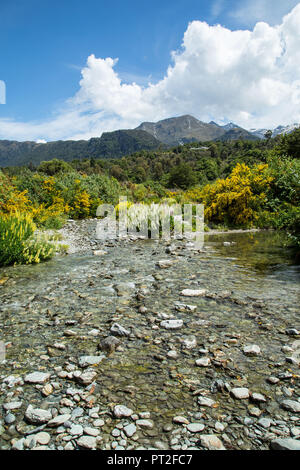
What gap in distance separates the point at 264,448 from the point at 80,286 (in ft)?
12.4

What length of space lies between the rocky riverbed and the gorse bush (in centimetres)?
107

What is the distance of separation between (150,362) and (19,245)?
4.94 metres

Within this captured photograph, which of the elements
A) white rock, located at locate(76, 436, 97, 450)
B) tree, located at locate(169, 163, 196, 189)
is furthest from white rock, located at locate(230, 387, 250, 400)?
tree, located at locate(169, 163, 196, 189)

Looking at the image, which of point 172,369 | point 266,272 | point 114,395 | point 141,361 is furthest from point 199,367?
point 266,272

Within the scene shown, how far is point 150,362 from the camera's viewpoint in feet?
8.58

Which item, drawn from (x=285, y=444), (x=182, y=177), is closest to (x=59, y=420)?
(x=285, y=444)

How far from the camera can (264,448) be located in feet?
5.48

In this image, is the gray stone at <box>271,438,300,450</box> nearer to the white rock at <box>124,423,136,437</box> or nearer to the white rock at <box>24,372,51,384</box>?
the white rock at <box>124,423,136,437</box>

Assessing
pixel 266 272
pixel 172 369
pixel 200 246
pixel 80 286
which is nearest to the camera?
pixel 172 369

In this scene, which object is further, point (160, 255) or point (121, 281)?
point (160, 255)

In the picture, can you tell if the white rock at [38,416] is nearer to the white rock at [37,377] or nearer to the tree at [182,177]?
the white rock at [37,377]

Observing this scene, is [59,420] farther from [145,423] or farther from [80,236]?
[80,236]

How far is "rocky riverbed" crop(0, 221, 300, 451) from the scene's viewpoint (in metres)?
1.80

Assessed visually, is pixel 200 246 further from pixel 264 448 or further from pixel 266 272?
pixel 264 448
